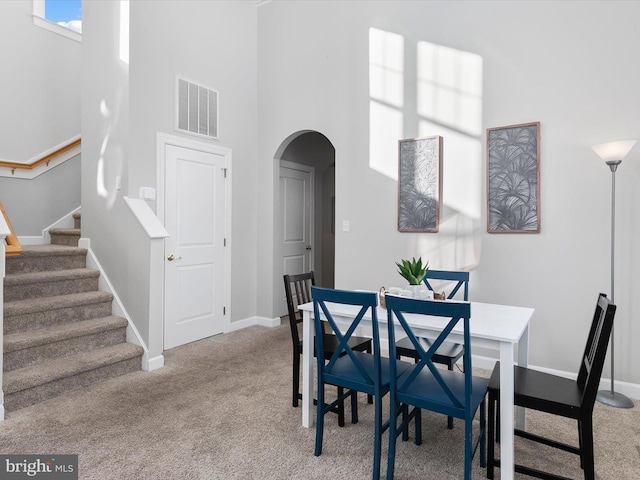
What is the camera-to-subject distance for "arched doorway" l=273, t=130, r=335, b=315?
506 centimetres

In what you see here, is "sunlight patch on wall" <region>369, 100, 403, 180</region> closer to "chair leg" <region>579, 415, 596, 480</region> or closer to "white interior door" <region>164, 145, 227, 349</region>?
"white interior door" <region>164, 145, 227, 349</region>

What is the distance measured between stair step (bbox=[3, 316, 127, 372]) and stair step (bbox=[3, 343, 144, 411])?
0.18ft

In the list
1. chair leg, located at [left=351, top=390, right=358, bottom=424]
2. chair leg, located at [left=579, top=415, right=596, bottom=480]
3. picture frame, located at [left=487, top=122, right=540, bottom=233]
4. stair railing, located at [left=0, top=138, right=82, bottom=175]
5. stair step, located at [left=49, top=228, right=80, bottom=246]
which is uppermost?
stair railing, located at [left=0, top=138, right=82, bottom=175]

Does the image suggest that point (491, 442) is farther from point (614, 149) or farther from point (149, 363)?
point (149, 363)

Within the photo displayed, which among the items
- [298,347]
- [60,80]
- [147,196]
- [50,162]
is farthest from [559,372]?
[60,80]

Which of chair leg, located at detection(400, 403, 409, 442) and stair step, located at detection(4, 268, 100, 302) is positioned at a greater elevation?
stair step, located at detection(4, 268, 100, 302)

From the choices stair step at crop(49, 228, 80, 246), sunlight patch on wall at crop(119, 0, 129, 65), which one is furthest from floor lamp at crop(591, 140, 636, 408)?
stair step at crop(49, 228, 80, 246)

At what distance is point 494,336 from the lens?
1840mm

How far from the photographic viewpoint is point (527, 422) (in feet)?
8.38

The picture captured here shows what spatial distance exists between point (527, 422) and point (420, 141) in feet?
8.15

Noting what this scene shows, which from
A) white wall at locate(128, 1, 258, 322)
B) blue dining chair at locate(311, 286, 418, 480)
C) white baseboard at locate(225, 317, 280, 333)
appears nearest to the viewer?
blue dining chair at locate(311, 286, 418, 480)

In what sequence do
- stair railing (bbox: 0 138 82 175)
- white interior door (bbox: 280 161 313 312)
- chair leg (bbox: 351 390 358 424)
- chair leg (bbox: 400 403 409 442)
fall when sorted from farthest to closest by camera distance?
white interior door (bbox: 280 161 313 312) → stair railing (bbox: 0 138 82 175) → chair leg (bbox: 351 390 358 424) → chair leg (bbox: 400 403 409 442)

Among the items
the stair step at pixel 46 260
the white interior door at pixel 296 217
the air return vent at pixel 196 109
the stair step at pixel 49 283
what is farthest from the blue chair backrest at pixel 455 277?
the stair step at pixel 46 260

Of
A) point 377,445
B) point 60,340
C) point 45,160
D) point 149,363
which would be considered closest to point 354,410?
point 377,445
